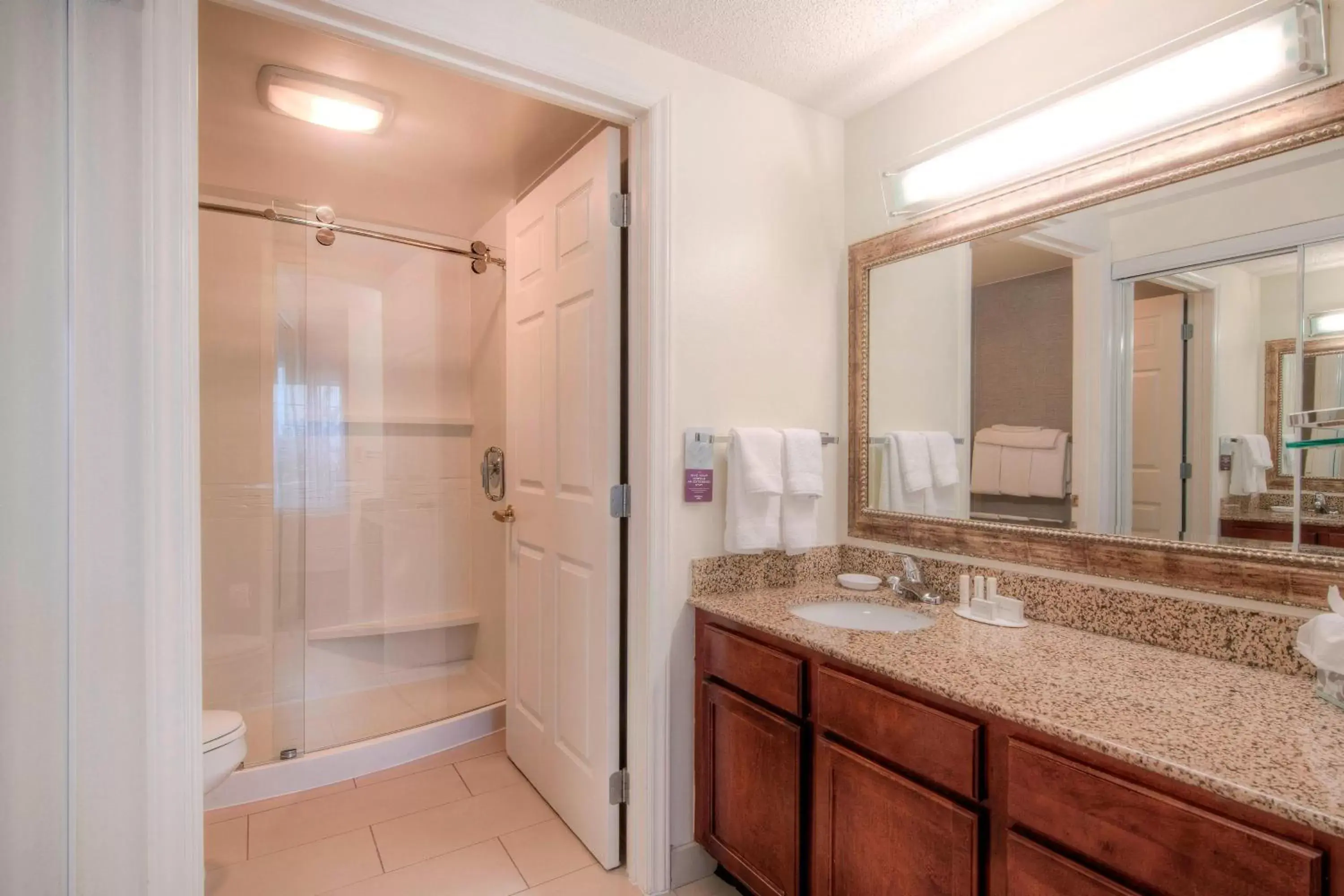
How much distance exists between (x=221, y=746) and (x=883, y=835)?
1765 mm

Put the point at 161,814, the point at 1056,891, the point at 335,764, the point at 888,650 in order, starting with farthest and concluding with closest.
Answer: the point at 335,764, the point at 888,650, the point at 161,814, the point at 1056,891

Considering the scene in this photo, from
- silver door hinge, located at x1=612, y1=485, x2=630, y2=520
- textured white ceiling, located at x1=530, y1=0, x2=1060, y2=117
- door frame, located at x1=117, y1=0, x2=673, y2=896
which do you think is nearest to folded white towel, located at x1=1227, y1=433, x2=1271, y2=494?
textured white ceiling, located at x1=530, y1=0, x2=1060, y2=117

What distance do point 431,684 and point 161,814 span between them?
5.95 feet

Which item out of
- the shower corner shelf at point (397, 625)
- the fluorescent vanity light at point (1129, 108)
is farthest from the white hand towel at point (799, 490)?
the shower corner shelf at point (397, 625)

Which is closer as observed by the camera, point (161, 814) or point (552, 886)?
point (161, 814)

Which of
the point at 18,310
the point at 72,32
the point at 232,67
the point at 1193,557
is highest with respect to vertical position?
the point at 232,67

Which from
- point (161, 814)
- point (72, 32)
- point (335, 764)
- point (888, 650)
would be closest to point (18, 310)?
point (72, 32)

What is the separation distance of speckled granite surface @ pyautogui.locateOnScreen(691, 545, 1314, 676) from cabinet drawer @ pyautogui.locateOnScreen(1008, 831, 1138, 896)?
0.61 meters

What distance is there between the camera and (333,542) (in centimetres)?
287

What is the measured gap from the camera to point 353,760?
2.38 meters

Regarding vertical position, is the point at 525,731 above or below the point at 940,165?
below

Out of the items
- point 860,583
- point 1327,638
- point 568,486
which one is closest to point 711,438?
point 568,486

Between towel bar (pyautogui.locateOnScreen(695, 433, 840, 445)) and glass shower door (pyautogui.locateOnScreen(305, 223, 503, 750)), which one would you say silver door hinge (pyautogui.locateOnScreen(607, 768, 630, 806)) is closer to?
towel bar (pyautogui.locateOnScreen(695, 433, 840, 445))

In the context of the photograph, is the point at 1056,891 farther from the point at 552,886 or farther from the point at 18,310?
the point at 18,310
